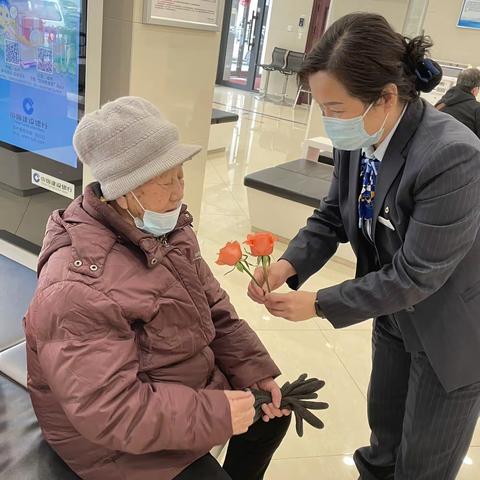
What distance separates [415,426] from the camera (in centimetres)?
151

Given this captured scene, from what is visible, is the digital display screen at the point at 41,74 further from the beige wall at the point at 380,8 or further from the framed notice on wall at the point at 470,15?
the beige wall at the point at 380,8

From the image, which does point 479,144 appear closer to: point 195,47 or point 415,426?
point 415,426

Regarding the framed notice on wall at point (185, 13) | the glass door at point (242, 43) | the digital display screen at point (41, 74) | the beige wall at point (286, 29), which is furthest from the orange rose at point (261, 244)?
the glass door at point (242, 43)

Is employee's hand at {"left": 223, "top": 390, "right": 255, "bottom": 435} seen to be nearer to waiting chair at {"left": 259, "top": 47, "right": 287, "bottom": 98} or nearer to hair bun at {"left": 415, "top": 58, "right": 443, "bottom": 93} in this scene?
hair bun at {"left": 415, "top": 58, "right": 443, "bottom": 93}

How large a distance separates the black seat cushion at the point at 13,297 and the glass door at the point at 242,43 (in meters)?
11.1

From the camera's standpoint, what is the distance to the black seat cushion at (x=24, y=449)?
1.30 m

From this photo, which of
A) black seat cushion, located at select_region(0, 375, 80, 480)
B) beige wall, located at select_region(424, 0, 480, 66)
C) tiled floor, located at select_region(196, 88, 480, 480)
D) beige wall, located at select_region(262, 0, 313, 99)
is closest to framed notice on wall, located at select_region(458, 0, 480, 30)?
beige wall, located at select_region(424, 0, 480, 66)

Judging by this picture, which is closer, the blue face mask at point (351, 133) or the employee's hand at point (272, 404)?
the blue face mask at point (351, 133)

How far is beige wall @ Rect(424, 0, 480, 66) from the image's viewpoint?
4.86 m

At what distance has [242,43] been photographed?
12.6 meters

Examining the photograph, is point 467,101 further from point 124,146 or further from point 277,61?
point 277,61

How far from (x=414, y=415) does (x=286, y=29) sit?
1132cm

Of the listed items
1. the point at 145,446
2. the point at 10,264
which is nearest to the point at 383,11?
the point at 10,264

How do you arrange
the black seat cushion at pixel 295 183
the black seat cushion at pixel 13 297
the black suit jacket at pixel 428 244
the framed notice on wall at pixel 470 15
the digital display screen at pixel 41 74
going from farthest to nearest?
the framed notice on wall at pixel 470 15 < the black seat cushion at pixel 295 183 < the digital display screen at pixel 41 74 < the black seat cushion at pixel 13 297 < the black suit jacket at pixel 428 244
